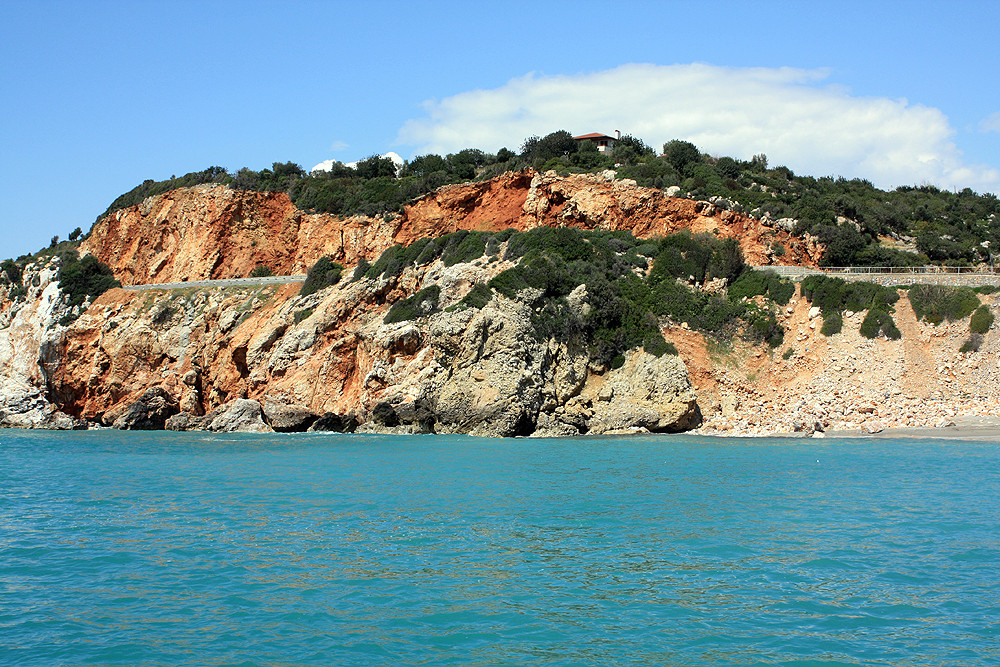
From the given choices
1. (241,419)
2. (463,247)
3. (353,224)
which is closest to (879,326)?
(463,247)

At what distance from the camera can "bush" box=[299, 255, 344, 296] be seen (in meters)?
47.8

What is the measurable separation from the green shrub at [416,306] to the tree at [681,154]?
2127cm

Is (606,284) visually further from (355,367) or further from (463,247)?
(355,367)

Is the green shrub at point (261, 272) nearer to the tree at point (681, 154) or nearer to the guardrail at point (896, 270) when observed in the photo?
the tree at point (681, 154)

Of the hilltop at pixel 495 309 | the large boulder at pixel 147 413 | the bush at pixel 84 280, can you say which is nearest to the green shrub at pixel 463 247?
the hilltop at pixel 495 309

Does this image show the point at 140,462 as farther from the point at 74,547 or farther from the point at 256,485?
the point at 74,547

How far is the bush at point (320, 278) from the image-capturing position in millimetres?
47844

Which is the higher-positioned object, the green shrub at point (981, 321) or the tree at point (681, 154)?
the tree at point (681, 154)

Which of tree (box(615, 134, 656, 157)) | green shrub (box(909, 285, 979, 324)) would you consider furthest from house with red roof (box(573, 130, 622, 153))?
green shrub (box(909, 285, 979, 324))

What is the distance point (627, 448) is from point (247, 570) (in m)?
17.7

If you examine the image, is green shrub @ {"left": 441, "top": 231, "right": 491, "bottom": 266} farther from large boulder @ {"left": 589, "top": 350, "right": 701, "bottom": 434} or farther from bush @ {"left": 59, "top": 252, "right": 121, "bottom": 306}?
bush @ {"left": 59, "top": 252, "right": 121, "bottom": 306}

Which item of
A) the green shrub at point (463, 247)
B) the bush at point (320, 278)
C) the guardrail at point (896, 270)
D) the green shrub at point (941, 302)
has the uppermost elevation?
the green shrub at point (463, 247)

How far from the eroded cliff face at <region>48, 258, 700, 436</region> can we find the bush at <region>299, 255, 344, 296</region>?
1053 millimetres

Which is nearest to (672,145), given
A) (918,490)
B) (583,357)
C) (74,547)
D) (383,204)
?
(383,204)
